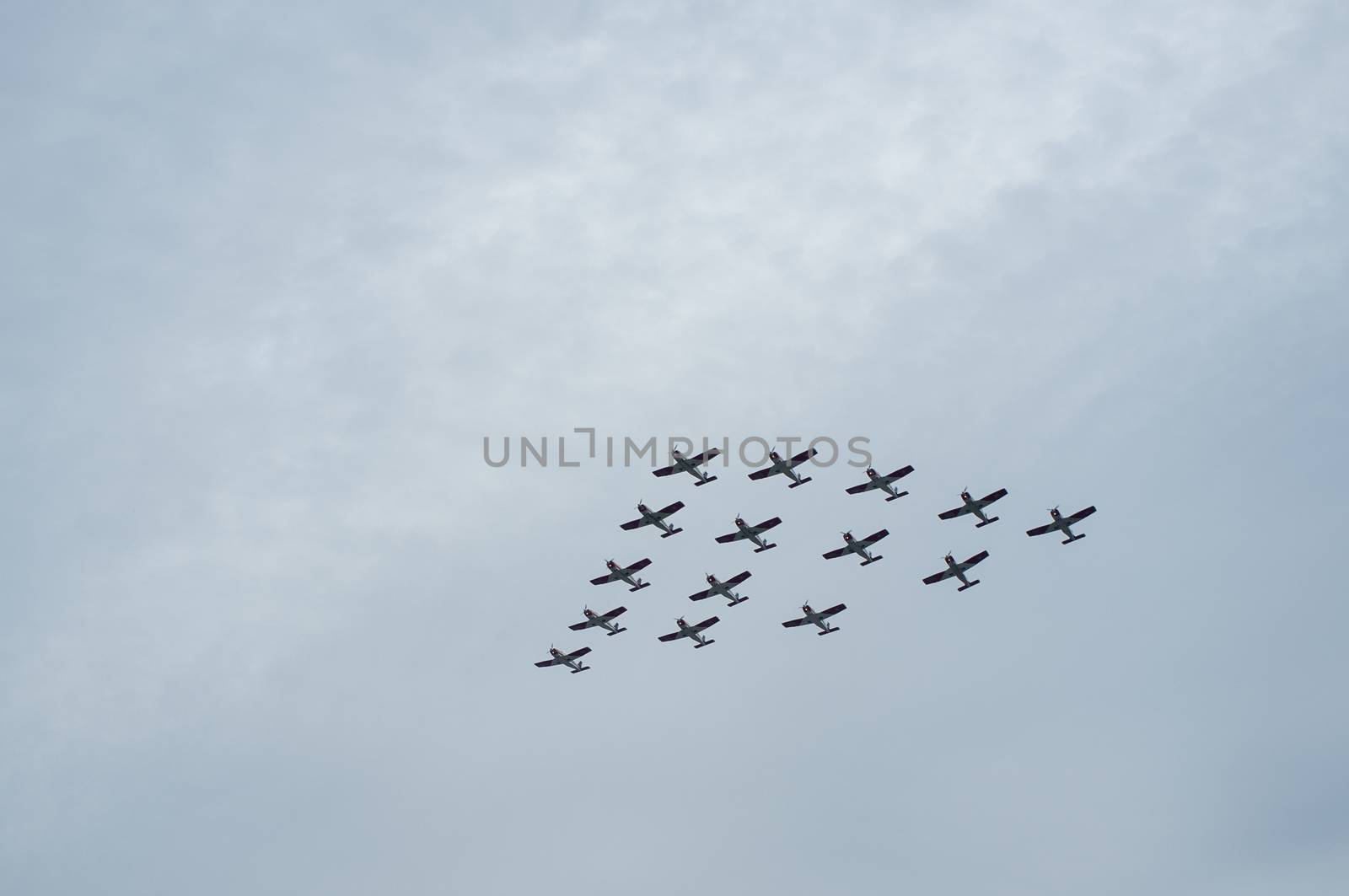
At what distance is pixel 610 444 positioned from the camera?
179 meters

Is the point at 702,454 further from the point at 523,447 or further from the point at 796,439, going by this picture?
the point at 523,447

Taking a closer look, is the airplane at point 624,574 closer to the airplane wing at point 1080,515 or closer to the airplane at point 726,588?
the airplane at point 726,588

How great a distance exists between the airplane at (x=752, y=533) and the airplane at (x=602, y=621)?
694 inches

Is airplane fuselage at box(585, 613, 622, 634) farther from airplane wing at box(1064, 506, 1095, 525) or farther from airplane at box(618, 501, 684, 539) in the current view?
airplane wing at box(1064, 506, 1095, 525)

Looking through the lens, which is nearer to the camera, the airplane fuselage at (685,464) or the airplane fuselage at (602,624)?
the airplane fuselage at (685,464)

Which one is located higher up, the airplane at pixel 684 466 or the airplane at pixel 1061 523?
the airplane at pixel 684 466

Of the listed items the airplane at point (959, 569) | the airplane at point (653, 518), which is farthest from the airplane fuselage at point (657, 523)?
the airplane at point (959, 569)

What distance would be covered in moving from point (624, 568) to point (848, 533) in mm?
28392

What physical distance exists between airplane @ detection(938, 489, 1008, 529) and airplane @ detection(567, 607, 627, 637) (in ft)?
141

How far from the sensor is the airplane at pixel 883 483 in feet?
535

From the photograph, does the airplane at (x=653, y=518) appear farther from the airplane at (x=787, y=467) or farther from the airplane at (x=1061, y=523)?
the airplane at (x=1061, y=523)

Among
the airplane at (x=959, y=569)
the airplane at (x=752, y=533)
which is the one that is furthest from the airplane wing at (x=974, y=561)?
the airplane at (x=752, y=533)

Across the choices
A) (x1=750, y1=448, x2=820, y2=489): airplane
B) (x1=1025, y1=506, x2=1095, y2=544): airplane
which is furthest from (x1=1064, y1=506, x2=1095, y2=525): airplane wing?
(x1=750, y1=448, x2=820, y2=489): airplane

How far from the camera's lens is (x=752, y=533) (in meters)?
166
